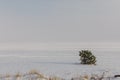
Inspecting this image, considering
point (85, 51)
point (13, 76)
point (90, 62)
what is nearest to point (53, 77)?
point (13, 76)

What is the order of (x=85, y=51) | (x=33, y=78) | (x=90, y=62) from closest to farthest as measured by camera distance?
1. (x=33, y=78)
2. (x=90, y=62)
3. (x=85, y=51)

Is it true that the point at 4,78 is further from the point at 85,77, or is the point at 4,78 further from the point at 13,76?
the point at 85,77

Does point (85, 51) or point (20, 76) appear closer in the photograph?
point (20, 76)

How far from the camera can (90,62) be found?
722 inches

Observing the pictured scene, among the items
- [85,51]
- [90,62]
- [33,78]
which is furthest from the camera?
[85,51]

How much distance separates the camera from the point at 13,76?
35.8 ft

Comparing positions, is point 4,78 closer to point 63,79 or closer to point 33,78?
point 33,78

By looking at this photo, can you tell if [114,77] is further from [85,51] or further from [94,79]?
[85,51]

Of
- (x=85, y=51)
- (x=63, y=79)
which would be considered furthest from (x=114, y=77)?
(x=85, y=51)

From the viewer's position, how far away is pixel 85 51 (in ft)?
64.9

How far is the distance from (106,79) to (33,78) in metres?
2.02

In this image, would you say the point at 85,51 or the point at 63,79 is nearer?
the point at 63,79

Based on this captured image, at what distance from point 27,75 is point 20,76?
0.21m

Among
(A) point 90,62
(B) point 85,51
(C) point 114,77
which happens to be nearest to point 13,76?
(C) point 114,77
